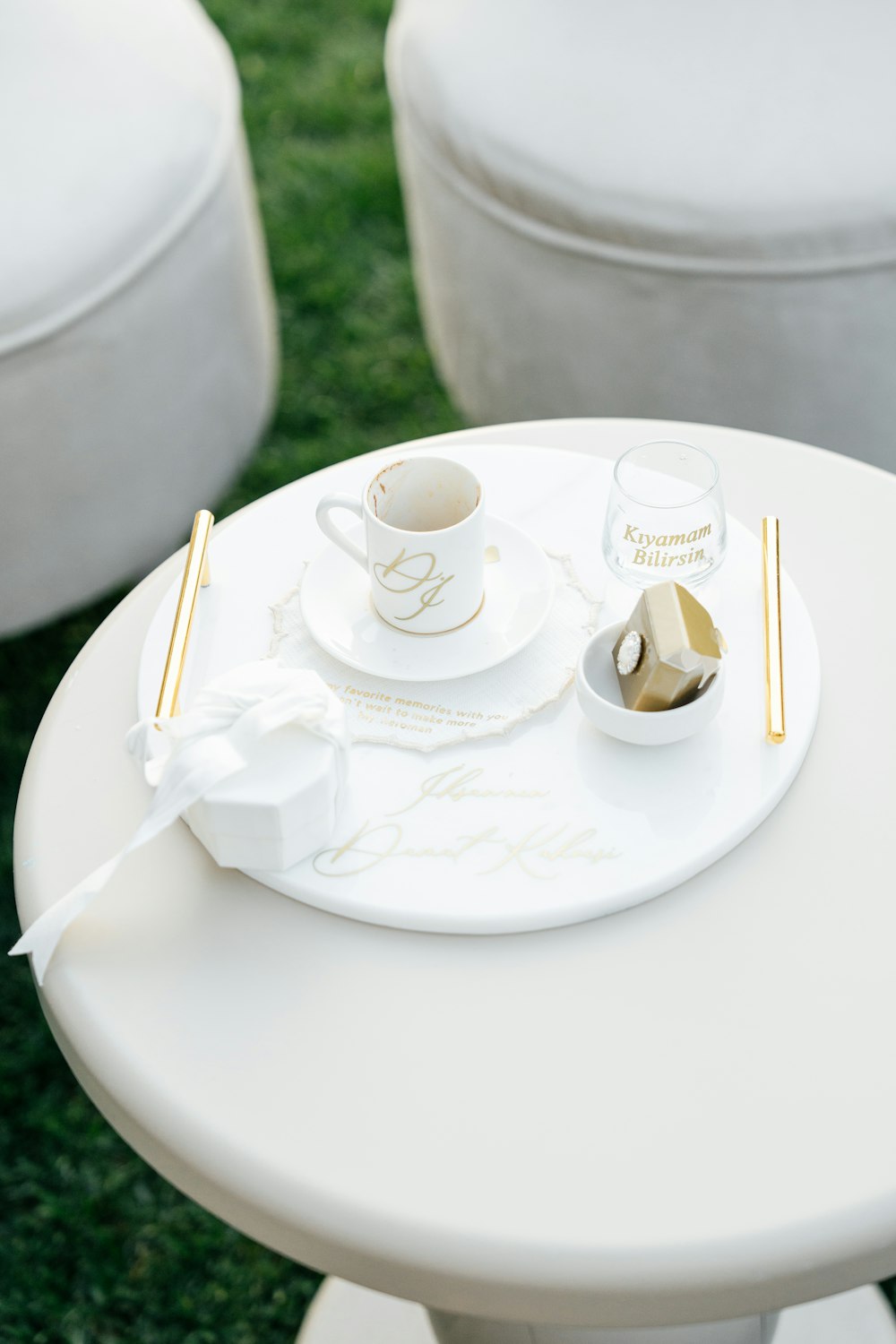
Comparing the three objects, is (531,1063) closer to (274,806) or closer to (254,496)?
(274,806)

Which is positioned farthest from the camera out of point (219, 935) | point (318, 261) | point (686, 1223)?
point (318, 261)

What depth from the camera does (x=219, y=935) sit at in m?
0.65

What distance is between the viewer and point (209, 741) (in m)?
0.63

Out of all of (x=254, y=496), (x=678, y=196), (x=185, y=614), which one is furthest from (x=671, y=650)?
(x=254, y=496)

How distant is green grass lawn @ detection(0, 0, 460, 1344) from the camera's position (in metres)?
1.04

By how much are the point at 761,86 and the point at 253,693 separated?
79 centimetres

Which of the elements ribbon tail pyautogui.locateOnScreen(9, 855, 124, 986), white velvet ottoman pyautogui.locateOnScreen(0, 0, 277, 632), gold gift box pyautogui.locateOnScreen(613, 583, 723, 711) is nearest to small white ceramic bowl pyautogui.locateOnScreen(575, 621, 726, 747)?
gold gift box pyautogui.locateOnScreen(613, 583, 723, 711)

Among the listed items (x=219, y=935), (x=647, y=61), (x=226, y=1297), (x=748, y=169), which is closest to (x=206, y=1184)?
(x=219, y=935)

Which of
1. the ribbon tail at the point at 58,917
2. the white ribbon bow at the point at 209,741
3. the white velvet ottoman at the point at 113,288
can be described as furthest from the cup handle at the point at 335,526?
the white velvet ottoman at the point at 113,288

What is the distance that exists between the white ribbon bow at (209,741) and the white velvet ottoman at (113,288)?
62cm

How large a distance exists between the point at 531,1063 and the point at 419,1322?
55cm

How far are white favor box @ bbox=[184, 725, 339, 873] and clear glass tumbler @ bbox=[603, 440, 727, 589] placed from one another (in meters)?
0.23

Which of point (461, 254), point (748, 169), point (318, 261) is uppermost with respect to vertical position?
point (748, 169)

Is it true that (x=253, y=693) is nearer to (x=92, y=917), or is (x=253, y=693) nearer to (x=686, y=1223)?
(x=92, y=917)
